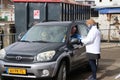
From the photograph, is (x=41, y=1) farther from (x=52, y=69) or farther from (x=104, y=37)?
(x=104, y=37)

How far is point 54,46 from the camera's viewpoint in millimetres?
9719

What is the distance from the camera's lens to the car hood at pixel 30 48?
30.8 feet

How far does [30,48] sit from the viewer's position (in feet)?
31.6

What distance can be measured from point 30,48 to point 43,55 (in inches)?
20.8

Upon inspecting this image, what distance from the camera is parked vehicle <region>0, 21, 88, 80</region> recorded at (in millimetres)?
9195

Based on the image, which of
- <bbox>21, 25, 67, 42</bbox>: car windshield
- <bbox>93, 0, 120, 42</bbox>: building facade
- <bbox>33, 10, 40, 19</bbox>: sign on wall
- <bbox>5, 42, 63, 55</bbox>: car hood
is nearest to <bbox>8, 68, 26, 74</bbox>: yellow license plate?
<bbox>5, 42, 63, 55</bbox>: car hood

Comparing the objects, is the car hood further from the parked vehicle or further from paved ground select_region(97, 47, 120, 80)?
paved ground select_region(97, 47, 120, 80)

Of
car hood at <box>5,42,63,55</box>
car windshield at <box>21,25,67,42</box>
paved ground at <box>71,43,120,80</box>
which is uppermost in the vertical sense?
car windshield at <box>21,25,67,42</box>

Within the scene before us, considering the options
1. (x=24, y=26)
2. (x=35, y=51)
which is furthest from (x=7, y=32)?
(x=35, y=51)

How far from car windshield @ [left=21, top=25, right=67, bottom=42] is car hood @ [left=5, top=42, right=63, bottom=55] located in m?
0.41

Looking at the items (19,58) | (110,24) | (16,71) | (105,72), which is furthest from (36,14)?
(110,24)

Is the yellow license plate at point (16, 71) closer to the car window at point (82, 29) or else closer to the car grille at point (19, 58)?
the car grille at point (19, 58)

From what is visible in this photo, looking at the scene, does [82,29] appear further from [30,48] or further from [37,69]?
[37,69]

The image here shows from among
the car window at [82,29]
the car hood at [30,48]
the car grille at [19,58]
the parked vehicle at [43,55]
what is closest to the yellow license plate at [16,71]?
the parked vehicle at [43,55]
